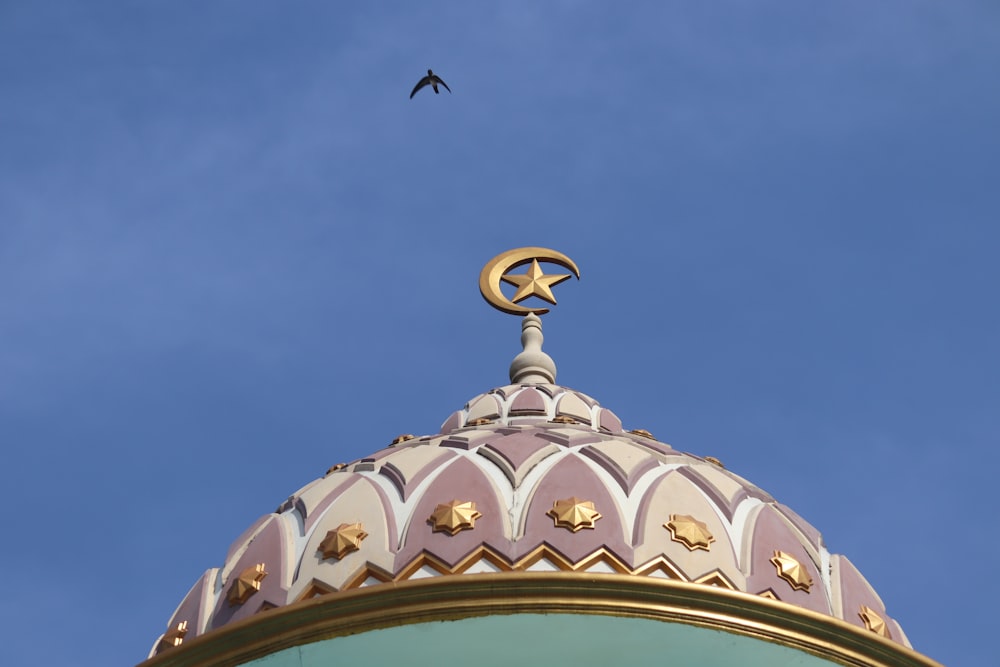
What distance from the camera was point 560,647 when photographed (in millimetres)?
9945

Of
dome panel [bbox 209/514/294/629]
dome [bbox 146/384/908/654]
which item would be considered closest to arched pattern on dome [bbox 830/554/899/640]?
dome [bbox 146/384/908/654]

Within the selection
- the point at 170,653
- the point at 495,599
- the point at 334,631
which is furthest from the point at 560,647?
the point at 170,653

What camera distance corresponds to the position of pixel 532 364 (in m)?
13.0

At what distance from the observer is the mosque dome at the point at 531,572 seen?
9.73 metres

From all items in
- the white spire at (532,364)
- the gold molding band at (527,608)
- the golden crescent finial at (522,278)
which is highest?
the golden crescent finial at (522,278)

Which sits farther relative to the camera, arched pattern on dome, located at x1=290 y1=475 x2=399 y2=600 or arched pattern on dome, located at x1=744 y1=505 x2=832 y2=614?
arched pattern on dome, located at x1=744 y1=505 x2=832 y2=614

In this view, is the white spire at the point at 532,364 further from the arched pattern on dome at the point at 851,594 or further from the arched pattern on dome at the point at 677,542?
the arched pattern on dome at the point at 851,594

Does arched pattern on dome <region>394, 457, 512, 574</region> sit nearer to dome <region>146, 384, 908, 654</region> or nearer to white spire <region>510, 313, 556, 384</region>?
dome <region>146, 384, 908, 654</region>

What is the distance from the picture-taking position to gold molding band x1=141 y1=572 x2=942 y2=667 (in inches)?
381

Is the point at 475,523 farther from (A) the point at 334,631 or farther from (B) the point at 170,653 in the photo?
(B) the point at 170,653

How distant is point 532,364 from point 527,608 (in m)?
3.51

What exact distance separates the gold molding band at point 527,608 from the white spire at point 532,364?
3277mm

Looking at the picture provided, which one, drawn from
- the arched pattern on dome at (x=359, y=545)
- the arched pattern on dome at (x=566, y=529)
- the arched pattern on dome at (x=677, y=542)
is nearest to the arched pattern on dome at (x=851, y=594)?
the arched pattern on dome at (x=677, y=542)

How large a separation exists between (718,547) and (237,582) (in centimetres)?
251
